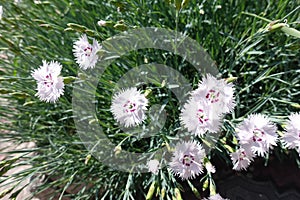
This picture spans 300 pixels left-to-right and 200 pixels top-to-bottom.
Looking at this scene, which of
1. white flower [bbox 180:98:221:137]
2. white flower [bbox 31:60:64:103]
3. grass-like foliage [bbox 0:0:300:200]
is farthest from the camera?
grass-like foliage [bbox 0:0:300:200]

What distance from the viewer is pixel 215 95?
119 centimetres

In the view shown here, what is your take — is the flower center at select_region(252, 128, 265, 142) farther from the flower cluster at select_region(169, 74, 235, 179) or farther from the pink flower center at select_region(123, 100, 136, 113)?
the pink flower center at select_region(123, 100, 136, 113)

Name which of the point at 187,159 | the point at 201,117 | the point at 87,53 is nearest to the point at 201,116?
the point at 201,117

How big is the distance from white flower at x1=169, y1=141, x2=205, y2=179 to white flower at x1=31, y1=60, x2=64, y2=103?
0.39 meters

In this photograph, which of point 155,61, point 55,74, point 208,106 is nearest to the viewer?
point 208,106

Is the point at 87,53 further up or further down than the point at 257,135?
further up

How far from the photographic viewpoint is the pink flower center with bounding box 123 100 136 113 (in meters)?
1.21

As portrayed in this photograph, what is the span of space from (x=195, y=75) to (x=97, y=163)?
1.66ft

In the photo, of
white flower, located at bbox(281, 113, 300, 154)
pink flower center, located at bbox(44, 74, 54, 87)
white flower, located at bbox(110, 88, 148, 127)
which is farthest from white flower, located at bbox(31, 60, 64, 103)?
white flower, located at bbox(281, 113, 300, 154)

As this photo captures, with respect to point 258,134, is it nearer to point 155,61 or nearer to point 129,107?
point 129,107

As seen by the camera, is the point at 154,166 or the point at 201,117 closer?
the point at 201,117

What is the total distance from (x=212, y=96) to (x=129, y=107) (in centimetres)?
24

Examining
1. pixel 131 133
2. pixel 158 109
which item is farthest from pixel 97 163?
pixel 158 109

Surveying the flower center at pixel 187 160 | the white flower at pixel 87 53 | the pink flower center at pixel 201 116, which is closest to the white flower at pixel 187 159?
the flower center at pixel 187 160
